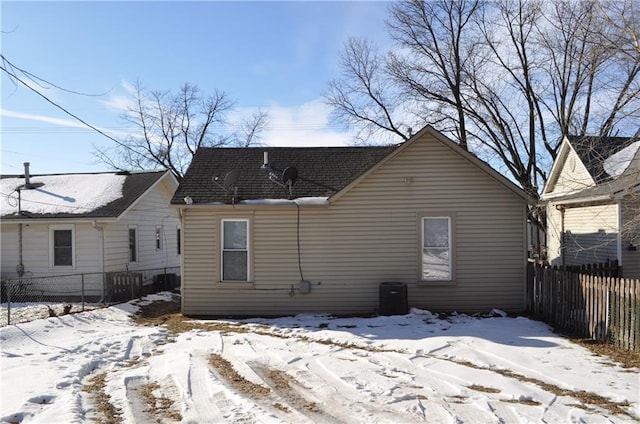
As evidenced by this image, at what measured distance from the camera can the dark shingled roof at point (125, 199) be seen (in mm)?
16547

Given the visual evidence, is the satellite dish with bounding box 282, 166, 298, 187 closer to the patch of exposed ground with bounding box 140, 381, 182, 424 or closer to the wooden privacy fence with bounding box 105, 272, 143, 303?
the patch of exposed ground with bounding box 140, 381, 182, 424

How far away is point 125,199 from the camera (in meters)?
17.6

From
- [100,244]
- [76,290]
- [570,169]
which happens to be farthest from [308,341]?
[570,169]

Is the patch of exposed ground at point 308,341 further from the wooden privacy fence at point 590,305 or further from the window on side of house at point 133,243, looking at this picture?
the window on side of house at point 133,243

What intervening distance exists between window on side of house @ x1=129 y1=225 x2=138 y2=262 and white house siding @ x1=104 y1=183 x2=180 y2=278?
0.12 metres

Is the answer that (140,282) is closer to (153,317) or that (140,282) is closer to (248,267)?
(153,317)

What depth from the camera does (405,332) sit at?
1022 centimetres

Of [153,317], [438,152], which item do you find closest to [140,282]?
[153,317]

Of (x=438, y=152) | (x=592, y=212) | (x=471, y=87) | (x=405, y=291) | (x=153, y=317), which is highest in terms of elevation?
(x=471, y=87)

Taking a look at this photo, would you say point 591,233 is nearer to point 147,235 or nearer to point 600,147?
point 600,147

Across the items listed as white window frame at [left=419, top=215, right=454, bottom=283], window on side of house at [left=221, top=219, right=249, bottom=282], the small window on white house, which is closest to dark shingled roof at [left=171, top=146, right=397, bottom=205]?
window on side of house at [left=221, top=219, right=249, bottom=282]

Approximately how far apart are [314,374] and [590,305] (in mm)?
5811

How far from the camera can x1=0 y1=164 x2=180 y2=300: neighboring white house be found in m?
16.7

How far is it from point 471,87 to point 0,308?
25.7 m
